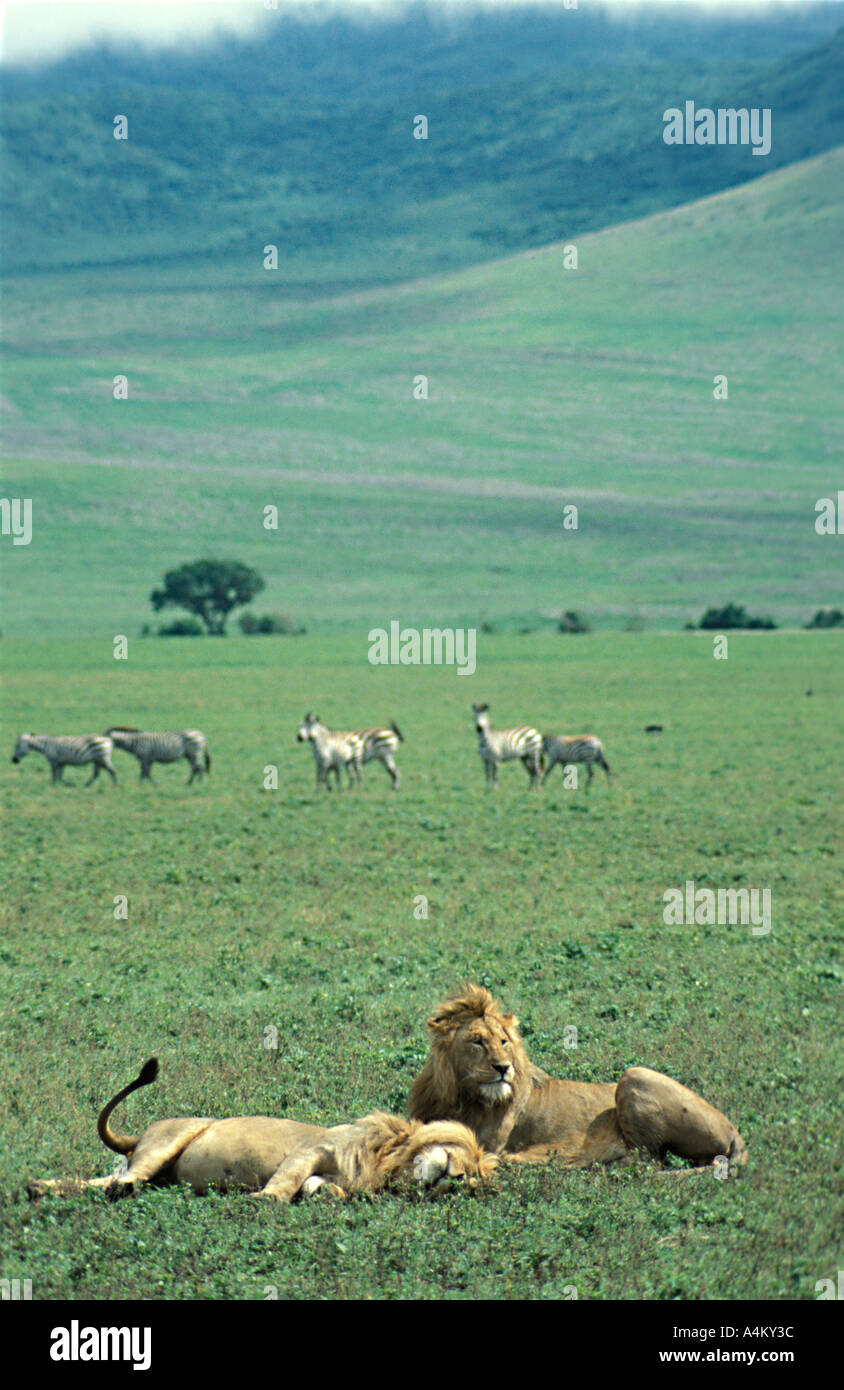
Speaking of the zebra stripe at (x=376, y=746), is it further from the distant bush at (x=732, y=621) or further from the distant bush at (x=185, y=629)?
the distant bush at (x=732, y=621)

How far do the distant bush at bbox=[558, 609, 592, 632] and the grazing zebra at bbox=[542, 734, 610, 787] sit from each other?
7235 centimetres

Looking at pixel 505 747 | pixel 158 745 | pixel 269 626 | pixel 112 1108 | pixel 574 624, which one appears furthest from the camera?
pixel 574 624

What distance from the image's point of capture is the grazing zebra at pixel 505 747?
1151 inches

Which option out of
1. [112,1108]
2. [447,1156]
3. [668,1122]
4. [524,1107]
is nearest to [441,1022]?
[447,1156]

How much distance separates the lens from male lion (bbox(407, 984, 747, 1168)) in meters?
7.50

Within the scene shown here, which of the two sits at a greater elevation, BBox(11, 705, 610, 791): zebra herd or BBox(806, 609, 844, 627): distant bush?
BBox(806, 609, 844, 627): distant bush

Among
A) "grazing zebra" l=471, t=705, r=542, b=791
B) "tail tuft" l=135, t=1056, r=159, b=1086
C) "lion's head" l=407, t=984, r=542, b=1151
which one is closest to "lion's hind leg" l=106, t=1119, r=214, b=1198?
"tail tuft" l=135, t=1056, r=159, b=1086

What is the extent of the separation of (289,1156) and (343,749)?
73.7ft

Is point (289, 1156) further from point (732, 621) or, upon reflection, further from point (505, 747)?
point (732, 621)

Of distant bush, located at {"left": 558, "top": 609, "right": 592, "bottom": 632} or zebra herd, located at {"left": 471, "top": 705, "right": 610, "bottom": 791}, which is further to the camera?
distant bush, located at {"left": 558, "top": 609, "right": 592, "bottom": 632}

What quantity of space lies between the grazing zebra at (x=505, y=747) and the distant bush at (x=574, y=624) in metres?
71.8

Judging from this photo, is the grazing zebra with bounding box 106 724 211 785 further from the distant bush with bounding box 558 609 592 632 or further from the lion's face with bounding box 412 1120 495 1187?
the distant bush with bounding box 558 609 592 632

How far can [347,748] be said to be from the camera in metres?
29.8
